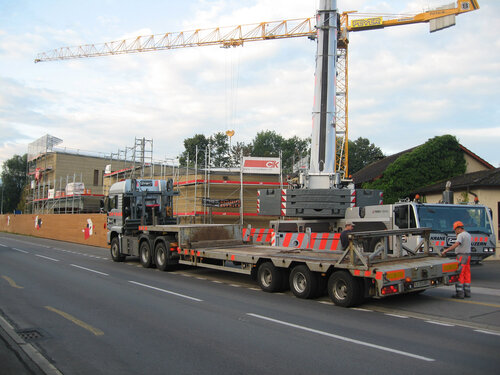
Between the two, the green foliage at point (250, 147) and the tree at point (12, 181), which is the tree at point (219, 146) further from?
the tree at point (12, 181)

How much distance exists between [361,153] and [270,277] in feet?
223

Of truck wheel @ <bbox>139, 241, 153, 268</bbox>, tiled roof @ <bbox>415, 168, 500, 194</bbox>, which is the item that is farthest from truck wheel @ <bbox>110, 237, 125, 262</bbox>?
tiled roof @ <bbox>415, 168, 500, 194</bbox>

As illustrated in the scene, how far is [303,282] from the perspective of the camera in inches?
386

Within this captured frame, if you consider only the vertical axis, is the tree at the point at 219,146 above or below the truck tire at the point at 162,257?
above

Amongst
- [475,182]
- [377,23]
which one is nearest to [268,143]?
[377,23]

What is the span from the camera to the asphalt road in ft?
17.7

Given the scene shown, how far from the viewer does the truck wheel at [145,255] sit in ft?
51.3

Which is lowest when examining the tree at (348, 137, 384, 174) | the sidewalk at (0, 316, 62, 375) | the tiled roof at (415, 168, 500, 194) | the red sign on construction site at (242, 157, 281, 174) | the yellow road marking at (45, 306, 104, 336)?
the yellow road marking at (45, 306, 104, 336)

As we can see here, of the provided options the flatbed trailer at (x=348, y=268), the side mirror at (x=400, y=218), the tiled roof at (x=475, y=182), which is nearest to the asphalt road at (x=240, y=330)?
the flatbed trailer at (x=348, y=268)

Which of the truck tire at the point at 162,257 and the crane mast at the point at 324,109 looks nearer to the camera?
the crane mast at the point at 324,109

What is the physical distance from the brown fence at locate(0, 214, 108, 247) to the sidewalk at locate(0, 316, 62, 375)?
20.1 m

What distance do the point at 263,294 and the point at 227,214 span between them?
668 inches

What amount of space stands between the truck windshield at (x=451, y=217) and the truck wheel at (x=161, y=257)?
326 inches

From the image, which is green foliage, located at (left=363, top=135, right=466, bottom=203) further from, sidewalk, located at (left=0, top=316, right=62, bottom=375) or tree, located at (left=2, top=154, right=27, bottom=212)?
tree, located at (left=2, top=154, right=27, bottom=212)
